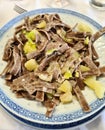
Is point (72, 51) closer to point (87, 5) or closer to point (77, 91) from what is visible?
point (77, 91)

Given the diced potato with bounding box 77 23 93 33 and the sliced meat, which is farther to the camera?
the diced potato with bounding box 77 23 93 33

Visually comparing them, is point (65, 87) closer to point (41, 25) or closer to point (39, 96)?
point (39, 96)

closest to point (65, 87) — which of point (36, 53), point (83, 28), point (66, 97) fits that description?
point (66, 97)

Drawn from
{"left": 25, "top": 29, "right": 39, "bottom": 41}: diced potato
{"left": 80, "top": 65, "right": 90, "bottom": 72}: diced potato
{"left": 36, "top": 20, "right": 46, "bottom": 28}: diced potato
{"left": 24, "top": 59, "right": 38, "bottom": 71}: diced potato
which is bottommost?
{"left": 80, "top": 65, "right": 90, "bottom": 72}: diced potato

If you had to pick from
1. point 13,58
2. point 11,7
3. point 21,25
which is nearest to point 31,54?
point 13,58

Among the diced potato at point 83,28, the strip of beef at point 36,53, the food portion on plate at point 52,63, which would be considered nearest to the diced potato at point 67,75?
the food portion on plate at point 52,63

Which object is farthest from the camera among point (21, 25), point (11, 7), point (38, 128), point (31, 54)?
point (11, 7)

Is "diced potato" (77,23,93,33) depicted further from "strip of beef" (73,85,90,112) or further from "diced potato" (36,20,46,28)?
"strip of beef" (73,85,90,112)

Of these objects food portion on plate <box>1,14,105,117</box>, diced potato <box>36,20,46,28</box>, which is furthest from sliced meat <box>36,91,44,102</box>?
diced potato <box>36,20,46,28</box>
